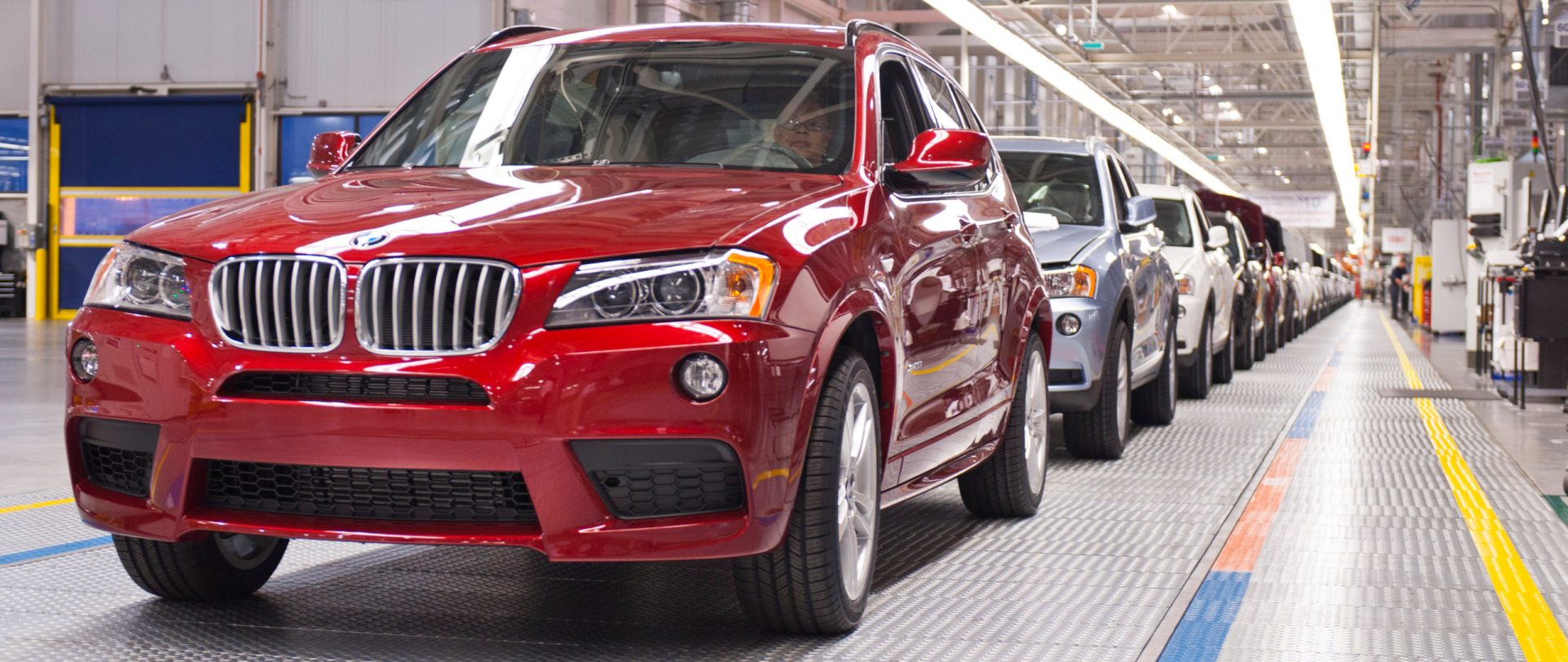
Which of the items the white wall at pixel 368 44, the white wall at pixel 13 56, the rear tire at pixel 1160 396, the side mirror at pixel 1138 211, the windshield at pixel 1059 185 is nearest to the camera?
the side mirror at pixel 1138 211

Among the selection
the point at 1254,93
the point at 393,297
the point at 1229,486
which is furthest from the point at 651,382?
the point at 1254,93

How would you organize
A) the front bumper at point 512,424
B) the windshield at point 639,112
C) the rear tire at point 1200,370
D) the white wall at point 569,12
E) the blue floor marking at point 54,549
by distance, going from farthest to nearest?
the white wall at point 569,12 → the rear tire at point 1200,370 → the blue floor marking at point 54,549 → the windshield at point 639,112 → the front bumper at point 512,424

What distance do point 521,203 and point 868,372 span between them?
94 centimetres

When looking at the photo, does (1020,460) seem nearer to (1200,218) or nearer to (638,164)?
(638,164)

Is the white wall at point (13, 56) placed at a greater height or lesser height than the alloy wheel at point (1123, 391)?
greater

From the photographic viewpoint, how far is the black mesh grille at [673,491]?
360 cm

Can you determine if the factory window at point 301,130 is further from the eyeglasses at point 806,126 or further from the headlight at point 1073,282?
the eyeglasses at point 806,126

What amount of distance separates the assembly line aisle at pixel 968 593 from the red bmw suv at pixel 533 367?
0.84 ft

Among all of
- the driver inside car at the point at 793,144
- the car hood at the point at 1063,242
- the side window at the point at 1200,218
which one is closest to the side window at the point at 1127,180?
the car hood at the point at 1063,242

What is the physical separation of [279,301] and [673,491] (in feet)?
3.10

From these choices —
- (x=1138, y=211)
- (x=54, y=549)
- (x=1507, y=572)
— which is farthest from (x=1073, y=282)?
(x=54, y=549)

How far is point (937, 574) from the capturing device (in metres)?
5.16

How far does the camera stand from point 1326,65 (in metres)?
18.6

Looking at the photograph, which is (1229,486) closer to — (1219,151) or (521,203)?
(521,203)
